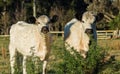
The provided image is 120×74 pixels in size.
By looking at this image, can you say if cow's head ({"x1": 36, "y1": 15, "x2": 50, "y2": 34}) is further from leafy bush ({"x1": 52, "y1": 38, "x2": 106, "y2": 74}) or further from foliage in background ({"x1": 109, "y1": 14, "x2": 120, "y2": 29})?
foliage in background ({"x1": 109, "y1": 14, "x2": 120, "y2": 29})

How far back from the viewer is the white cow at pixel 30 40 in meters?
11.2

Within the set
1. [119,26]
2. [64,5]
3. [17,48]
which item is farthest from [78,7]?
[17,48]

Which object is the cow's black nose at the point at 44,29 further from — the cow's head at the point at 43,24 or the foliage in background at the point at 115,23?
the foliage in background at the point at 115,23

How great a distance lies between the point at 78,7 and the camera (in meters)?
49.9

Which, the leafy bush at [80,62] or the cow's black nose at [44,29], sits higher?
the cow's black nose at [44,29]

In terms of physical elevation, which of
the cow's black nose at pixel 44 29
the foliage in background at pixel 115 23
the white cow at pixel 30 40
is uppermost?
the cow's black nose at pixel 44 29

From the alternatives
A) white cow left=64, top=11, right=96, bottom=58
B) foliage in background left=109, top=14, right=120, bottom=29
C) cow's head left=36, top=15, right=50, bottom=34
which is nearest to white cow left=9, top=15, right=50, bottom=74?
cow's head left=36, top=15, right=50, bottom=34

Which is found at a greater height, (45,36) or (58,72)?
(45,36)

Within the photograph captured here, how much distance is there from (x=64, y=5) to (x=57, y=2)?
0.91 m

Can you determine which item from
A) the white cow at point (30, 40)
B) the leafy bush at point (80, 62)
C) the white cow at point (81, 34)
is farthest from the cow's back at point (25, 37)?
the leafy bush at point (80, 62)

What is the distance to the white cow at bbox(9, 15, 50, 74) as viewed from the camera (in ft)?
36.8

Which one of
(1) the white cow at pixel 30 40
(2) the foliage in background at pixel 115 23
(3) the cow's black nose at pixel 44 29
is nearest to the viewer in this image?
(3) the cow's black nose at pixel 44 29

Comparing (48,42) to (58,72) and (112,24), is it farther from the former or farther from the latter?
(112,24)

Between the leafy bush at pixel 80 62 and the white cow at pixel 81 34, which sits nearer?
the leafy bush at pixel 80 62
